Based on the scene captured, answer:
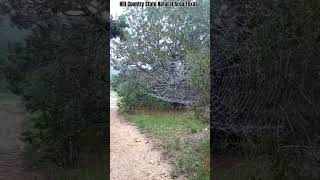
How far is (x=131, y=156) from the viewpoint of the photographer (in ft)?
9.76

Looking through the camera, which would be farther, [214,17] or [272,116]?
[214,17]

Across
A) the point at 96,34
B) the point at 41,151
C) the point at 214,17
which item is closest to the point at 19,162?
the point at 41,151

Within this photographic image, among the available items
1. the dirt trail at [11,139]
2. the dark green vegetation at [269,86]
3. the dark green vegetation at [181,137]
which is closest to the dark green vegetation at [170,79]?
the dark green vegetation at [181,137]

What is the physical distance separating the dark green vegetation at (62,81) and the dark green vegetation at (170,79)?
0.45 ft

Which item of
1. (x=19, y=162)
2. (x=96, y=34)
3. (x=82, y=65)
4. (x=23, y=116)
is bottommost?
(x=19, y=162)

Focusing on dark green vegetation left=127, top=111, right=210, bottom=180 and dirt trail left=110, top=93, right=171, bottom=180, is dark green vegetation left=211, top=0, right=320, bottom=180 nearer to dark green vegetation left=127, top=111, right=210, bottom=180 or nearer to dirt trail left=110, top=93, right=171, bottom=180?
dark green vegetation left=127, top=111, right=210, bottom=180

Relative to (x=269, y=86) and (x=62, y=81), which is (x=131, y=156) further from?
(x=269, y=86)

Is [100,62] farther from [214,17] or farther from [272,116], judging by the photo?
[272,116]

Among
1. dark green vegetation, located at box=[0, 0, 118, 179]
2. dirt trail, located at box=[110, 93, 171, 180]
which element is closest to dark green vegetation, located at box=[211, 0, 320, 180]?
dirt trail, located at box=[110, 93, 171, 180]

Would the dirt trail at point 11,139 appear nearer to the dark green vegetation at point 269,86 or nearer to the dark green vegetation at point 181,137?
the dark green vegetation at point 181,137

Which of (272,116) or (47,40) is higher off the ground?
(47,40)

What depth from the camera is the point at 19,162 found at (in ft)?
9.32

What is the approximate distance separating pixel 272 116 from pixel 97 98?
0.95 metres

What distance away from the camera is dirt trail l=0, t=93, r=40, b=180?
2.79 metres
